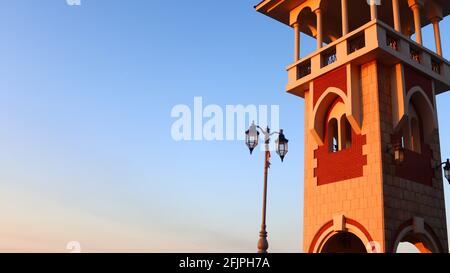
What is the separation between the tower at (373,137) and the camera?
17.5 m

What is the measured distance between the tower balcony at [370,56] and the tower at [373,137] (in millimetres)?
43

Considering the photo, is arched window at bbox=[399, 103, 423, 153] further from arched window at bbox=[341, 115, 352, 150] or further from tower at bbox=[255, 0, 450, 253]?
arched window at bbox=[341, 115, 352, 150]

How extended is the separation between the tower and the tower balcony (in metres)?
0.04

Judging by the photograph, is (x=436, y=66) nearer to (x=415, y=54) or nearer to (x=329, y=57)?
(x=415, y=54)

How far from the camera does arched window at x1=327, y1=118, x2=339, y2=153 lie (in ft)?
65.3

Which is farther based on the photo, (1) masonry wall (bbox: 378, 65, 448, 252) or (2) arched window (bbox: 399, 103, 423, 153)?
(2) arched window (bbox: 399, 103, 423, 153)

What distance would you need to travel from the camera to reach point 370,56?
18328mm

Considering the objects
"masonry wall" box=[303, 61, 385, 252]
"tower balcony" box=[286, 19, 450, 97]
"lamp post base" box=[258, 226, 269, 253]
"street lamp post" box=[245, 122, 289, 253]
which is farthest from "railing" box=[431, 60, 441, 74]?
"lamp post base" box=[258, 226, 269, 253]

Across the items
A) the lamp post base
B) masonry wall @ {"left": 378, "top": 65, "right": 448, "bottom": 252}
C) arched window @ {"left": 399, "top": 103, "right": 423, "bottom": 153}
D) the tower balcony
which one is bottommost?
the lamp post base

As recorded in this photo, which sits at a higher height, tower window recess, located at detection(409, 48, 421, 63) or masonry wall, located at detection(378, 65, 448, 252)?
tower window recess, located at detection(409, 48, 421, 63)
